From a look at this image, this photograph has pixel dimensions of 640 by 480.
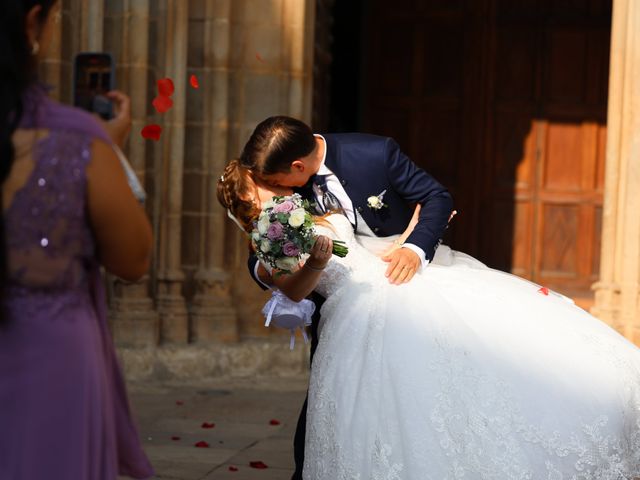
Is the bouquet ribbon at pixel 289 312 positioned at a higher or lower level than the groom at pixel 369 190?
lower

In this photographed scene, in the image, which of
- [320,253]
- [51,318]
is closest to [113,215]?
[51,318]

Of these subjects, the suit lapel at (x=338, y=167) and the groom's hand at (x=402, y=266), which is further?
the suit lapel at (x=338, y=167)

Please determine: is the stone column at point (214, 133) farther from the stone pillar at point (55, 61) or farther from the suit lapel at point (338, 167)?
the suit lapel at point (338, 167)

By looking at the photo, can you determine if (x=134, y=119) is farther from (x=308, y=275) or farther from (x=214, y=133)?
(x=308, y=275)

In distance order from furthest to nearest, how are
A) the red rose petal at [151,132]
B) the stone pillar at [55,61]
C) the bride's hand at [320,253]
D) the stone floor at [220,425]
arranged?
the stone pillar at [55,61] → the red rose petal at [151,132] → the stone floor at [220,425] → the bride's hand at [320,253]

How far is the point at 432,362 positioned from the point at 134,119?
4337 mm

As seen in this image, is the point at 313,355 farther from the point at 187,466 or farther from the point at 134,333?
the point at 134,333

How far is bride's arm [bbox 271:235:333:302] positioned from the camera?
3.79 metres

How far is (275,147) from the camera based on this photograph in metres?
3.88

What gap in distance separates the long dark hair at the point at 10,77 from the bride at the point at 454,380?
1668 millimetres

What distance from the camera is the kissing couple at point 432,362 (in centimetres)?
366

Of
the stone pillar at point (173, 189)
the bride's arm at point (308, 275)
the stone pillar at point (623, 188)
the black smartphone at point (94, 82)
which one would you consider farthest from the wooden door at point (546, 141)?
the black smartphone at point (94, 82)

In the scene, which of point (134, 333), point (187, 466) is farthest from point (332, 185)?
point (134, 333)

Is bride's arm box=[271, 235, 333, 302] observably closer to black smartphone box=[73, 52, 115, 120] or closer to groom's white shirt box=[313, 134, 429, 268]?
groom's white shirt box=[313, 134, 429, 268]
